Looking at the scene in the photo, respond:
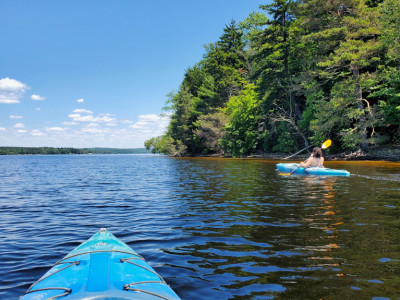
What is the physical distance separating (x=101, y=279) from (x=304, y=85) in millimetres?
30374

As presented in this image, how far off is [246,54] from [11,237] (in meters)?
50.3

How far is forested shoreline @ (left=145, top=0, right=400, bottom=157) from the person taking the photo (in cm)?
2442

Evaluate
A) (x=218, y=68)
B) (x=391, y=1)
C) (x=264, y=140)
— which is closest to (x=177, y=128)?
(x=218, y=68)

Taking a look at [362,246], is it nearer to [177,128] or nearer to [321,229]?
[321,229]

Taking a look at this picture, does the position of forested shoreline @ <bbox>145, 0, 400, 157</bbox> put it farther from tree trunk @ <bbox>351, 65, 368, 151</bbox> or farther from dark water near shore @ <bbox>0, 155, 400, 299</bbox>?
dark water near shore @ <bbox>0, 155, 400, 299</bbox>

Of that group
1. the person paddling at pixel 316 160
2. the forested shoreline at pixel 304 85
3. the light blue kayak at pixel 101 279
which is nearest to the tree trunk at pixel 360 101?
the forested shoreline at pixel 304 85

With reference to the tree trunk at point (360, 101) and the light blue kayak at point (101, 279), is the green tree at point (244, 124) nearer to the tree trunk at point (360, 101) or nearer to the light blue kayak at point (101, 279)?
the tree trunk at point (360, 101)

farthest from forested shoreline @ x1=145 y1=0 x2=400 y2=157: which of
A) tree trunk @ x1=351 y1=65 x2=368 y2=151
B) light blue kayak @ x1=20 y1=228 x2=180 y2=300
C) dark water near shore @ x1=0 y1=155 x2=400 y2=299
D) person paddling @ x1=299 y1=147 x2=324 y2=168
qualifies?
light blue kayak @ x1=20 y1=228 x2=180 y2=300

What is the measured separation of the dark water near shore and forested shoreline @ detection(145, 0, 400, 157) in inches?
666

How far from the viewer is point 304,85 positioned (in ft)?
97.3

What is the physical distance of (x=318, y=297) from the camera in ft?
→ 11.3

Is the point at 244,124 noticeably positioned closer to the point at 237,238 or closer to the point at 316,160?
the point at 316,160

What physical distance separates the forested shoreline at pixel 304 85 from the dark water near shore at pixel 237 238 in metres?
16.9

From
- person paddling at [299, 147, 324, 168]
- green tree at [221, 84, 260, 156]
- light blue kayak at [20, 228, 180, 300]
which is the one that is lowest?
light blue kayak at [20, 228, 180, 300]
